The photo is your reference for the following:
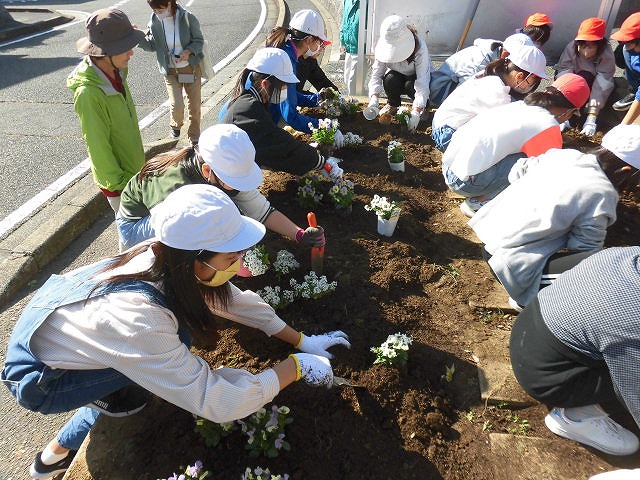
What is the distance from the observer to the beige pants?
5055mm

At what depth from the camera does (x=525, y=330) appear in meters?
2.20

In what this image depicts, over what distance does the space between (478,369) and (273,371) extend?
1.26 meters

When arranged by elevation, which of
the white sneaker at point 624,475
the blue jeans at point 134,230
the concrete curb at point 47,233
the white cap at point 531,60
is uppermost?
the white cap at point 531,60

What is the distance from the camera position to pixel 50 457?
2201mm

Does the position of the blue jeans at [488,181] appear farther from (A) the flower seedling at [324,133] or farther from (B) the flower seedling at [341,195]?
(A) the flower seedling at [324,133]

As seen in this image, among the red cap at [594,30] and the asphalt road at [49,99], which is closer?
the red cap at [594,30]

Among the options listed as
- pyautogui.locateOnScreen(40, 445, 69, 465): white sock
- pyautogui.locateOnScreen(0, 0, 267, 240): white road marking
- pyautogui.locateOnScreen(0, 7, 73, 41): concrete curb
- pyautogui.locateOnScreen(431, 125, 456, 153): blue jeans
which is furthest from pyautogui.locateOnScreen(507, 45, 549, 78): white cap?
pyautogui.locateOnScreen(0, 7, 73, 41): concrete curb

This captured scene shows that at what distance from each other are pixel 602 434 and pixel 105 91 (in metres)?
3.70

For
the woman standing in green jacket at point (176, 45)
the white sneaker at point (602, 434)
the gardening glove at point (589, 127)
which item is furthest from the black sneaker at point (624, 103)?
the woman standing in green jacket at point (176, 45)

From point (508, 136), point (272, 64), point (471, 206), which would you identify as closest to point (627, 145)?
point (508, 136)

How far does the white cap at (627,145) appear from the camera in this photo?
8.32ft

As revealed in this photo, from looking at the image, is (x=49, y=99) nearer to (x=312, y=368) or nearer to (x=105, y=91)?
(x=105, y=91)

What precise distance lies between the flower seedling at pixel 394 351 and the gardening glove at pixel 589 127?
396 cm

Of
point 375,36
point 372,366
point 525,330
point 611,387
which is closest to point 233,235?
point 372,366
